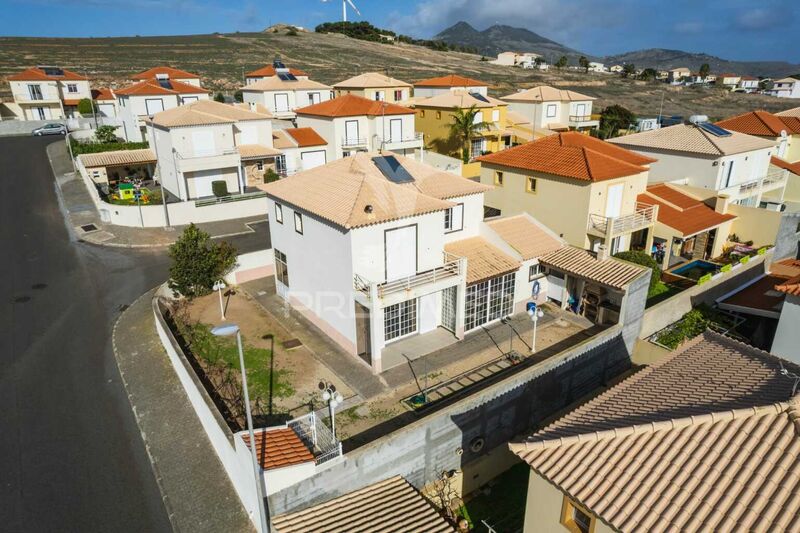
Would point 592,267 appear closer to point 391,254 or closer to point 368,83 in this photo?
point 391,254

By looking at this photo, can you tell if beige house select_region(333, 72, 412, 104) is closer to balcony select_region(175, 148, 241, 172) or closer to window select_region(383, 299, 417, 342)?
balcony select_region(175, 148, 241, 172)

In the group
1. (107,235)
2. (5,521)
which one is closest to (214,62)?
(107,235)

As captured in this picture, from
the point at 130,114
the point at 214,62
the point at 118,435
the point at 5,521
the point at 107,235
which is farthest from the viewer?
the point at 214,62

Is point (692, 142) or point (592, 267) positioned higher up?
point (692, 142)

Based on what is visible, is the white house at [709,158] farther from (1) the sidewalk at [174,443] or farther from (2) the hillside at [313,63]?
(2) the hillside at [313,63]

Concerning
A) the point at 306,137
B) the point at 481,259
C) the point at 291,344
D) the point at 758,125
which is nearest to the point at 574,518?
the point at 481,259

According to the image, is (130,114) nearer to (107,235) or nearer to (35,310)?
(107,235)
